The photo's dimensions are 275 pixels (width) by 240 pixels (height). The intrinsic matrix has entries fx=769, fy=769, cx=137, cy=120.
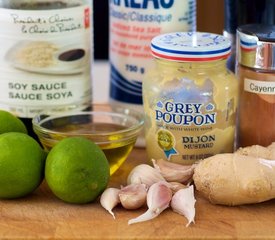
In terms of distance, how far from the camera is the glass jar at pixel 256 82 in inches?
40.3

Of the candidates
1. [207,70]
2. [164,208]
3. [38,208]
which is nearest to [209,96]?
[207,70]

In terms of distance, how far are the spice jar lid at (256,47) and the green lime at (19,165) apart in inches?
12.0

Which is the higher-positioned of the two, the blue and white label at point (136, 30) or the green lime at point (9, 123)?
the blue and white label at point (136, 30)

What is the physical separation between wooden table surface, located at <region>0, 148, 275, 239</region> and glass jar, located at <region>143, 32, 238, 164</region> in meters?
0.09

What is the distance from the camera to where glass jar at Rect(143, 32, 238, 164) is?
3.35 feet

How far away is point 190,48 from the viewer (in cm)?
101

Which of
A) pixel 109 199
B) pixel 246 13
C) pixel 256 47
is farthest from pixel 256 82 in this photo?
pixel 109 199

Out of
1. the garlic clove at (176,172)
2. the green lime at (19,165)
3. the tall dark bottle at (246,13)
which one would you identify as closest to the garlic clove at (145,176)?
the garlic clove at (176,172)

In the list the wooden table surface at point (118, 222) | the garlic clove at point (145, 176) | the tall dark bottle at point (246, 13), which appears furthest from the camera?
the tall dark bottle at point (246, 13)

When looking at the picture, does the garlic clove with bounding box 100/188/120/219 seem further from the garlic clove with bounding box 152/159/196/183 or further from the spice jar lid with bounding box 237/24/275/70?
the spice jar lid with bounding box 237/24/275/70

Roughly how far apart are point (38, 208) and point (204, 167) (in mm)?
218

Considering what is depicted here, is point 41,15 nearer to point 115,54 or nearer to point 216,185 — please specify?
point 115,54

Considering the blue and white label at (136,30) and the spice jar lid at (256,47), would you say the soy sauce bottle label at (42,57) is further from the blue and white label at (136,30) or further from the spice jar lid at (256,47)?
the spice jar lid at (256,47)

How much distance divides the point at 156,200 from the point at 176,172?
0.27 ft
